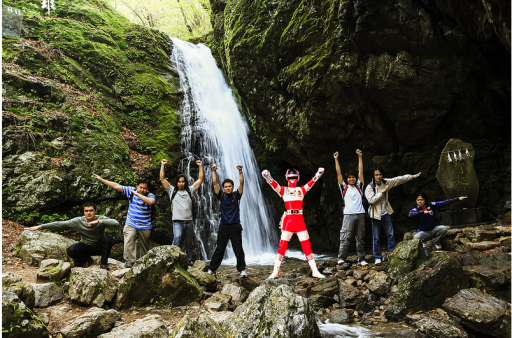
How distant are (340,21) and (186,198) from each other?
6.21 meters

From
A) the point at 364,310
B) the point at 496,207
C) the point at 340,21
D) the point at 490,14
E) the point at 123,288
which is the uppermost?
the point at 340,21

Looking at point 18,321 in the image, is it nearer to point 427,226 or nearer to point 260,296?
point 260,296

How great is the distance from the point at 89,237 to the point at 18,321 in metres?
2.67

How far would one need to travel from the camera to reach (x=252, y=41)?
34.1 ft

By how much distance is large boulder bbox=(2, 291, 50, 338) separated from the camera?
10.7 ft

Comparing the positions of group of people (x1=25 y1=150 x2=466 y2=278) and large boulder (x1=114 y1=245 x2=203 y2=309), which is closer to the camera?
large boulder (x1=114 y1=245 x2=203 y2=309)

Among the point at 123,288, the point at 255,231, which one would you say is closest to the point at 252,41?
the point at 255,231

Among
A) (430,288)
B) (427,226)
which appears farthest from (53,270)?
(427,226)

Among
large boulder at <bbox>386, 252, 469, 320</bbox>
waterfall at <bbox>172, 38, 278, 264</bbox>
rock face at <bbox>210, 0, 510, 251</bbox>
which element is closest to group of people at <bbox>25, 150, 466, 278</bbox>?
large boulder at <bbox>386, 252, 469, 320</bbox>

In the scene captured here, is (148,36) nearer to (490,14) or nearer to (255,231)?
(255,231)

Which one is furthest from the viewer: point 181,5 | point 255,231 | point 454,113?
point 181,5

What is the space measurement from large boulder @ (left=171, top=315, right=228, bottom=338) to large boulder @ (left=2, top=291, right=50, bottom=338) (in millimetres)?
1604

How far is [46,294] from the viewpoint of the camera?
4516 millimetres

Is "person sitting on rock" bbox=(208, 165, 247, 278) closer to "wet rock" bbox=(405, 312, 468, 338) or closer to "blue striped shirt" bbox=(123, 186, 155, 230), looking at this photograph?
"blue striped shirt" bbox=(123, 186, 155, 230)
